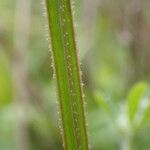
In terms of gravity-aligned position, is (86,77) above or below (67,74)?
below

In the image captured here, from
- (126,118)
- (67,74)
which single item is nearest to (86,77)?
(126,118)

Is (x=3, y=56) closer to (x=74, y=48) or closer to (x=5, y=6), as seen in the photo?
(x=5, y=6)

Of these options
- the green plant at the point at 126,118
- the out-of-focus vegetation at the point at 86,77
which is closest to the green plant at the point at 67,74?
the green plant at the point at 126,118

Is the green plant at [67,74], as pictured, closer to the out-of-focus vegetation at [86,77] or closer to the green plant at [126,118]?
the green plant at [126,118]

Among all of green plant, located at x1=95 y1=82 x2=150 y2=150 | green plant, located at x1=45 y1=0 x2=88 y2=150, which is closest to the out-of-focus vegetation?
green plant, located at x1=95 y1=82 x2=150 y2=150

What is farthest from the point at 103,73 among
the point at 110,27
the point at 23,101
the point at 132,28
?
the point at 23,101

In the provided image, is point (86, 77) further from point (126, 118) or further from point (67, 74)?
point (67, 74)

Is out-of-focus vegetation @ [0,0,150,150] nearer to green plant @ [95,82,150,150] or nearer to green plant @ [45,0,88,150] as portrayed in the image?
green plant @ [95,82,150,150]

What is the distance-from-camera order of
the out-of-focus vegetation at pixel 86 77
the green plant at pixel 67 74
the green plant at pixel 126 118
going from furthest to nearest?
the out-of-focus vegetation at pixel 86 77 < the green plant at pixel 126 118 < the green plant at pixel 67 74
